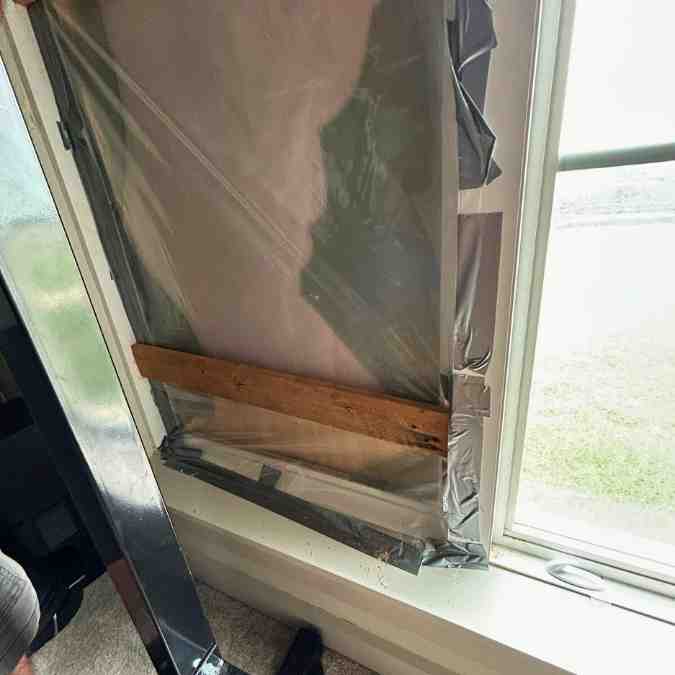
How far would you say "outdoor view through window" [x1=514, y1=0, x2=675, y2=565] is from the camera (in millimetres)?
530

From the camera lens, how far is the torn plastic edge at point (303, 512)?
0.92 meters

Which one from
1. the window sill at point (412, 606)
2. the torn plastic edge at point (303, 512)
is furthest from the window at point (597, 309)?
the torn plastic edge at point (303, 512)

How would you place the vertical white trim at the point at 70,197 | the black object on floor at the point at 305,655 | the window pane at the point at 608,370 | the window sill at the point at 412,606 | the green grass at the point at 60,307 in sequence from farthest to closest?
the black object on floor at the point at 305,655 → the vertical white trim at the point at 70,197 → the window sill at the point at 412,606 → the window pane at the point at 608,370 → the green grass at the point at 60,307

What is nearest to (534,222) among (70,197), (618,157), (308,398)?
(618,157)

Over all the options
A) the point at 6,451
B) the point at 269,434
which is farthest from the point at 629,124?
the point at 6,451

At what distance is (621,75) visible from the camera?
1.76 feet

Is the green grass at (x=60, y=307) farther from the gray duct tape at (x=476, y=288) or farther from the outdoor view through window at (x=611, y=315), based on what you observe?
the outdoor view through window at (x=611, y=315)

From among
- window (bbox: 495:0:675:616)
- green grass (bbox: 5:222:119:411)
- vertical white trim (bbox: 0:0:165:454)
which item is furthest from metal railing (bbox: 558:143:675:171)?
vertical white trim (bbox: 0:0:165:454)

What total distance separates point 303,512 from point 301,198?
0.79 metres

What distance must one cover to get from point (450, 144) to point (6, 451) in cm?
129

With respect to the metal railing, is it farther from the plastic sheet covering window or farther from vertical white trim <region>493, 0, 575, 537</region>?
the plastic sheet covering window

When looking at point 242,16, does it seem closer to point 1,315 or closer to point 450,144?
point 450,144

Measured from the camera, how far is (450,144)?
0.59 metres

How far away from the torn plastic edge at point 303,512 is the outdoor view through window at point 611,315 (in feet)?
0.93
